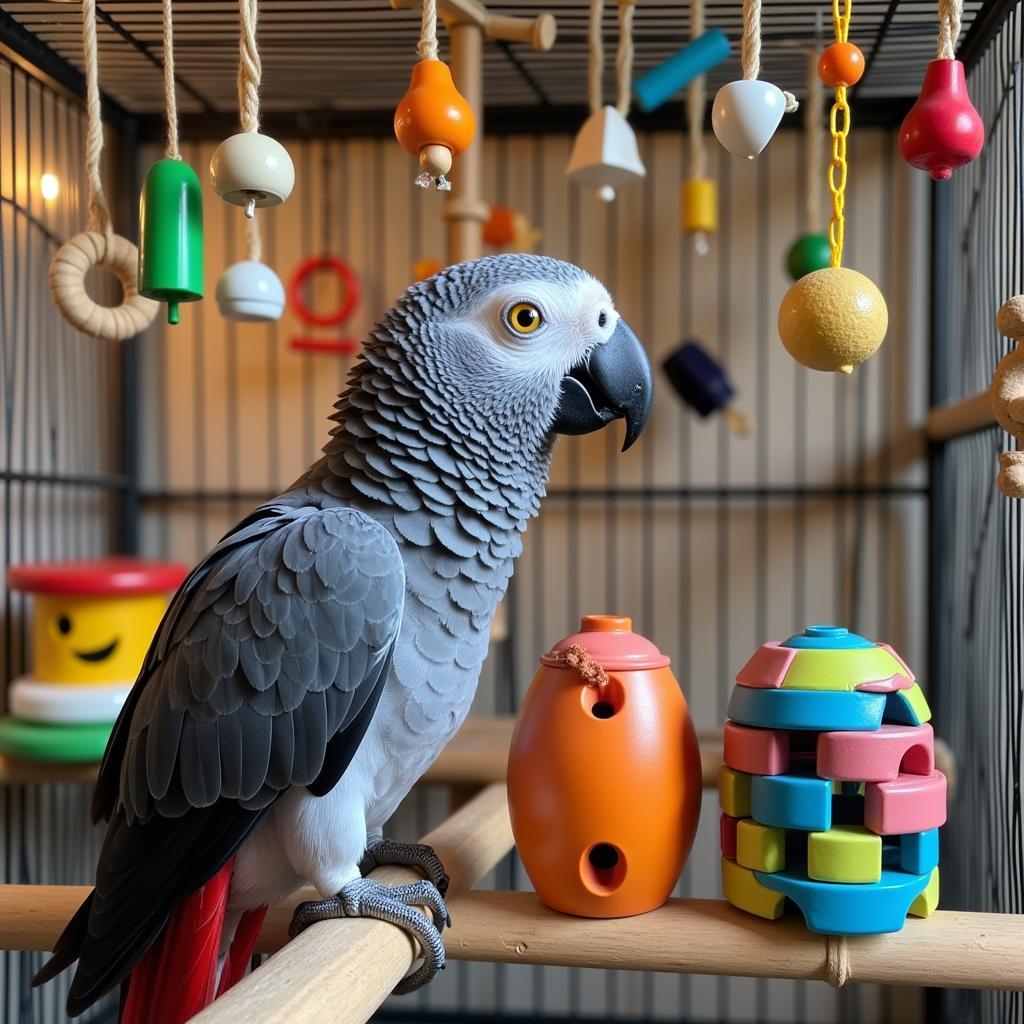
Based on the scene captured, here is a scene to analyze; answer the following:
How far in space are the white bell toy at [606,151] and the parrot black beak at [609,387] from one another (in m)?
0.37

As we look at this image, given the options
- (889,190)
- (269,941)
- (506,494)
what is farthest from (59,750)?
(889,190)

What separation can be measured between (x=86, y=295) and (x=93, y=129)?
0.15 m

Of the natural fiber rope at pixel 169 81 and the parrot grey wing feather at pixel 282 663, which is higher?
the natural fiber rope at pixel 169 81

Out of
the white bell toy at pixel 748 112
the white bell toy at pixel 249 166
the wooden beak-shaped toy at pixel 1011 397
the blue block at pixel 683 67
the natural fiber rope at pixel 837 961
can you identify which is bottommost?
the natural fiber rope at pixel 837 961

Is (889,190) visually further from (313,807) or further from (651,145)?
(313,807)

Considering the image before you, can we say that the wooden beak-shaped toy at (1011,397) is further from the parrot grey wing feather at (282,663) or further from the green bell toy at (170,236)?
the green bell toy at (170,236)

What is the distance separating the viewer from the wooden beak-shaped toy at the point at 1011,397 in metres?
0.76

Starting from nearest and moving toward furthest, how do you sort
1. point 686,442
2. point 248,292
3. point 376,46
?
point 248,292
point 376,46
point 686,442

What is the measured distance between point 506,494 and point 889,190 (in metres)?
1.34

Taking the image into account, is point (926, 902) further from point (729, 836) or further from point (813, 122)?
point (813, 122)

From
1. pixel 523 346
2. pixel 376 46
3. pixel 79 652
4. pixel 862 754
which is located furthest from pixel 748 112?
pixel 79 652

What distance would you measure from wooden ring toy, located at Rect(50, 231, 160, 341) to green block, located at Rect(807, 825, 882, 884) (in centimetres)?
77

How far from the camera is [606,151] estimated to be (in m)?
1.18

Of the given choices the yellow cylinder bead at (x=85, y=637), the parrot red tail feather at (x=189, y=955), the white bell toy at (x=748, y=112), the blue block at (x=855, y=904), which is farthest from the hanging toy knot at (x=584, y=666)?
the yellow cylinder bead at (x=85, y=637)
